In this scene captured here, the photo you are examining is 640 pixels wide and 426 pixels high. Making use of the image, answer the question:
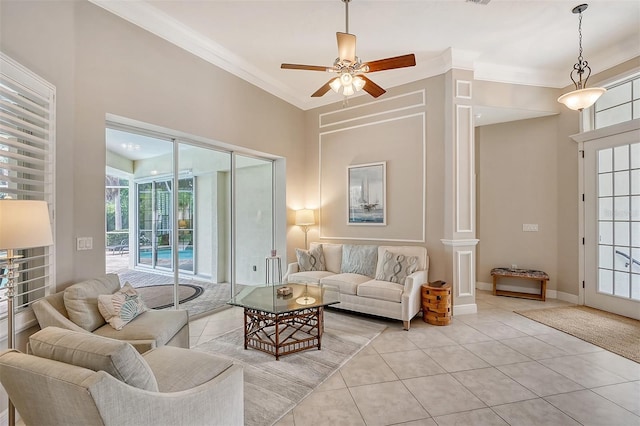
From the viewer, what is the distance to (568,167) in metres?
4.79

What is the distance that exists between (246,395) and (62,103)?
284 cm

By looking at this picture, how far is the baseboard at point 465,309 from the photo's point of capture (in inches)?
163

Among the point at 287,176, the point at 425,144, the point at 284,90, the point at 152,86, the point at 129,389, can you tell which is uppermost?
the point at 284,90

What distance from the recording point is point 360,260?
4656mm

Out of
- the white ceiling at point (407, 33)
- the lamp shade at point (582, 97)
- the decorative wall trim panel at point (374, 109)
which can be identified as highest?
the white ceiling at point (407, 33)

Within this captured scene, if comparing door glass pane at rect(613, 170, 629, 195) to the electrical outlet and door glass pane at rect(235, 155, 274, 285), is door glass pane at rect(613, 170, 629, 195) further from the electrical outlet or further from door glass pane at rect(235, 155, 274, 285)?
the electrical outlet

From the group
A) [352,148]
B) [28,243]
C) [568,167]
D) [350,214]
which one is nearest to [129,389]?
[28,243]

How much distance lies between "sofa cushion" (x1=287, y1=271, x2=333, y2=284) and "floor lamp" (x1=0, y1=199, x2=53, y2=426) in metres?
3.23

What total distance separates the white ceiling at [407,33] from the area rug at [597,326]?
137 inches

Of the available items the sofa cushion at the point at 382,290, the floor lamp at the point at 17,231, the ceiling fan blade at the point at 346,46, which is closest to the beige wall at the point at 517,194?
the sofa cushion at the point at 382,290

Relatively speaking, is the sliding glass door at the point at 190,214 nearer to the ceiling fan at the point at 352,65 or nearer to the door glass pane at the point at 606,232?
the ceiling fan at the point at 352,65

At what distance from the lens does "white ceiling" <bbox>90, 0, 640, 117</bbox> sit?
3.14 meters

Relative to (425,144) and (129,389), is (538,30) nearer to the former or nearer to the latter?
(425,144)

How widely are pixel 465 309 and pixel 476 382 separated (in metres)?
1.86
